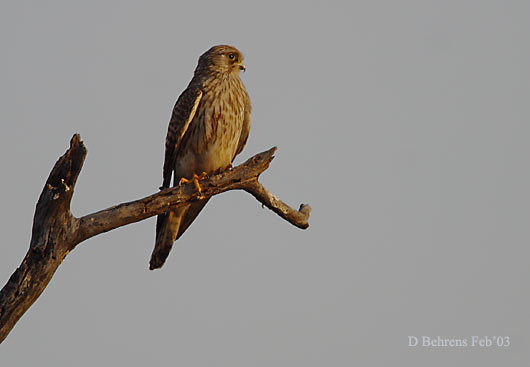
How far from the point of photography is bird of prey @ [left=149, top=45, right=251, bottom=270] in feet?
21.2

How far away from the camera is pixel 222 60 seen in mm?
6953

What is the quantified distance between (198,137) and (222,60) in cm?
92

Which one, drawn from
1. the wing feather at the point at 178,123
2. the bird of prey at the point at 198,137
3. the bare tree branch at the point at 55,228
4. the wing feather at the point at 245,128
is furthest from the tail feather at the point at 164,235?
the bare tree branch at the point at 55,228

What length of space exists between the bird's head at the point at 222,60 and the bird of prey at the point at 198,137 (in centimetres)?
10

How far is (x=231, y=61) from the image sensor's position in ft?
23.0

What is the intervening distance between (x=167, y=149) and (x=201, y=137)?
388 millimetres

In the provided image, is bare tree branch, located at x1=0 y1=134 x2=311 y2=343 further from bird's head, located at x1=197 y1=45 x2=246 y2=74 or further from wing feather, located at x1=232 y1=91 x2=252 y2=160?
bird's head, located at x1=197 y1=45 x2=246 y2=74

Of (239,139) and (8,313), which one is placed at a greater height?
(239,139)

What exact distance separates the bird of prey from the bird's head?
10 centimetres

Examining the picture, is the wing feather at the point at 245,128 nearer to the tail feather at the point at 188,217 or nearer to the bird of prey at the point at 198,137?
the bird of prey at the point at 198,137

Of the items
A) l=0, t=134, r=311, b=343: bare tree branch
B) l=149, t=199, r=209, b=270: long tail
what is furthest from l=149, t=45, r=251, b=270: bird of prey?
l=0, t=134, r=311, b=343: bare tree branch

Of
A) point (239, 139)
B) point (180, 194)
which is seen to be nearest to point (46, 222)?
point (180, 194)

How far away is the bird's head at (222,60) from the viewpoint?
6.91 metres

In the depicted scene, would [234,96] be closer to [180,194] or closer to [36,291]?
[180,194]
